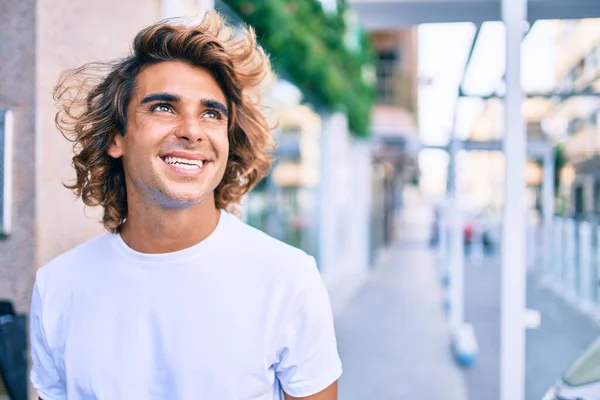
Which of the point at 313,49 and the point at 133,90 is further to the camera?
the point at 313,49

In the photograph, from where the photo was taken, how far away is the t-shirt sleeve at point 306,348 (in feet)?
5.38

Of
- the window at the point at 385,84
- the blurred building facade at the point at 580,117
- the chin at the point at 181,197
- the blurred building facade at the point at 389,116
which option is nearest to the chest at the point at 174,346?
the chin at the point at 181,197

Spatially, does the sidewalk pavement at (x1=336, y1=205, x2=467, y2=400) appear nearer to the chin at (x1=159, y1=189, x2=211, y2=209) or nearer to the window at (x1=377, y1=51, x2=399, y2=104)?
the chin at (x1=159, y1=189, x2=211, y2=209)

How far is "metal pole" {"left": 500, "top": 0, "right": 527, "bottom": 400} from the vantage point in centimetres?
268

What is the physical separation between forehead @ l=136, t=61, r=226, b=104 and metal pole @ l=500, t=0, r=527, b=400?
1.48 metres

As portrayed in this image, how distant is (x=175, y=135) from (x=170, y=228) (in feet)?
0.86

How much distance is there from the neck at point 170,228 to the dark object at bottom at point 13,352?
0.83 m

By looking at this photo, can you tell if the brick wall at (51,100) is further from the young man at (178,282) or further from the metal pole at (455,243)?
the metal pole at (455,243)

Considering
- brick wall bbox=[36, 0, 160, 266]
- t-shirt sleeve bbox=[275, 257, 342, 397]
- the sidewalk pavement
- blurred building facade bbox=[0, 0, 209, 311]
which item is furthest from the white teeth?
the sidewalk pavement

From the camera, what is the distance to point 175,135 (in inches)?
67.8

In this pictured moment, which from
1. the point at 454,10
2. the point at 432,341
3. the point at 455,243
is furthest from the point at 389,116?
the point at 454,10

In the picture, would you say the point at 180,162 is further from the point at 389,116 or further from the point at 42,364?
the point at 389,116

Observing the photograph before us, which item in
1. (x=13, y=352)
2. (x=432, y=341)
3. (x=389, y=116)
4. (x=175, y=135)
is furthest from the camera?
(x=389, y=116)

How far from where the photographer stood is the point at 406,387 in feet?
16.8
